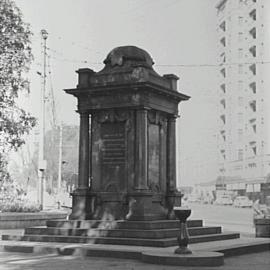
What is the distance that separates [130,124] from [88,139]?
1.29m

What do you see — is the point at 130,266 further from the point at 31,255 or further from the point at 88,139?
the point at 88,139

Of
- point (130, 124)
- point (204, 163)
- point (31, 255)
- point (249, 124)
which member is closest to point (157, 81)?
point (130, 124)

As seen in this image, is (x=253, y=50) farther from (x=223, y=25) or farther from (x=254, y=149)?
(x=254, y=149)

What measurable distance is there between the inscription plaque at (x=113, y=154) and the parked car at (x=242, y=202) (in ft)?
70.2

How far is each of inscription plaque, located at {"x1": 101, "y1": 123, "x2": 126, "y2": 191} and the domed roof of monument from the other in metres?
1.60

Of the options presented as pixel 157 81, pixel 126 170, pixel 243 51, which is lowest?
pixel 126 170

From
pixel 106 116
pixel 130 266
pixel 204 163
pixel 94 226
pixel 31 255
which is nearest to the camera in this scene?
pixel 130 266

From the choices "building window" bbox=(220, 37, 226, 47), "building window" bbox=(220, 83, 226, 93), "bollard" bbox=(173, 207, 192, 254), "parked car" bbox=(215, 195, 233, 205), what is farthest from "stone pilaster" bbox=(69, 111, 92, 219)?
"building window" bbox=(220, 37, 226, 47)

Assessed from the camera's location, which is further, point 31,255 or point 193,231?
point 193,231

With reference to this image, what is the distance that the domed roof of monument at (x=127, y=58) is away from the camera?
51.0 feet

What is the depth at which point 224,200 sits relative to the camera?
37.5 meters

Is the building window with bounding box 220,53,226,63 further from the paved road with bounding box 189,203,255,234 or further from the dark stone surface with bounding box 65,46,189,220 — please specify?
the dark stone surface with bounding box 65,46,189,220

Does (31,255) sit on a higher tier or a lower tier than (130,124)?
lower

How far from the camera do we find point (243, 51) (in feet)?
123
